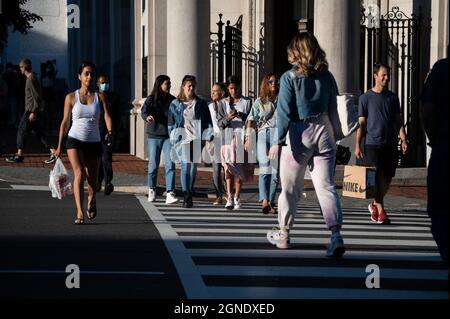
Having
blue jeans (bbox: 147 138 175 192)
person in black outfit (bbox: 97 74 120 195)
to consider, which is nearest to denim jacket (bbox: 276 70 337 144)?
blue jeans (bbox: 147 138 175 192)

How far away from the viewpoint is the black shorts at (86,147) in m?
15.0

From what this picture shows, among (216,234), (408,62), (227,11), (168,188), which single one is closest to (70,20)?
(227,11)

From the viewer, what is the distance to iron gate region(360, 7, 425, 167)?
2402 cm

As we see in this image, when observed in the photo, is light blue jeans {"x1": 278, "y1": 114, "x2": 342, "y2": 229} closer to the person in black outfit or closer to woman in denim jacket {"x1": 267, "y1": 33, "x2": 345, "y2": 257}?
woman in denim jacket {"x1": 267, "y1": 33, "x2": 345, "y2": 257}

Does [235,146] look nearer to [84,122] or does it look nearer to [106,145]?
[106,145]

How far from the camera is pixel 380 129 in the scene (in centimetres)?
1539

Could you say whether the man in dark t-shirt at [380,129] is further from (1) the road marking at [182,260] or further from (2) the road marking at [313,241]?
(1) the road marking at [182,260]

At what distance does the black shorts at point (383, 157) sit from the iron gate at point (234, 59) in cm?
1155

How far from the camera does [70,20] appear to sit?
56031mm

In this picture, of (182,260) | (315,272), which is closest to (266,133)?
(182,260)

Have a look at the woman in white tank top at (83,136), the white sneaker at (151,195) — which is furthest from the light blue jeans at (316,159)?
the white sneaker at (151,195)

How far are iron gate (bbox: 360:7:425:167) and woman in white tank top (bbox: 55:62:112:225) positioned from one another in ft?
31.3
